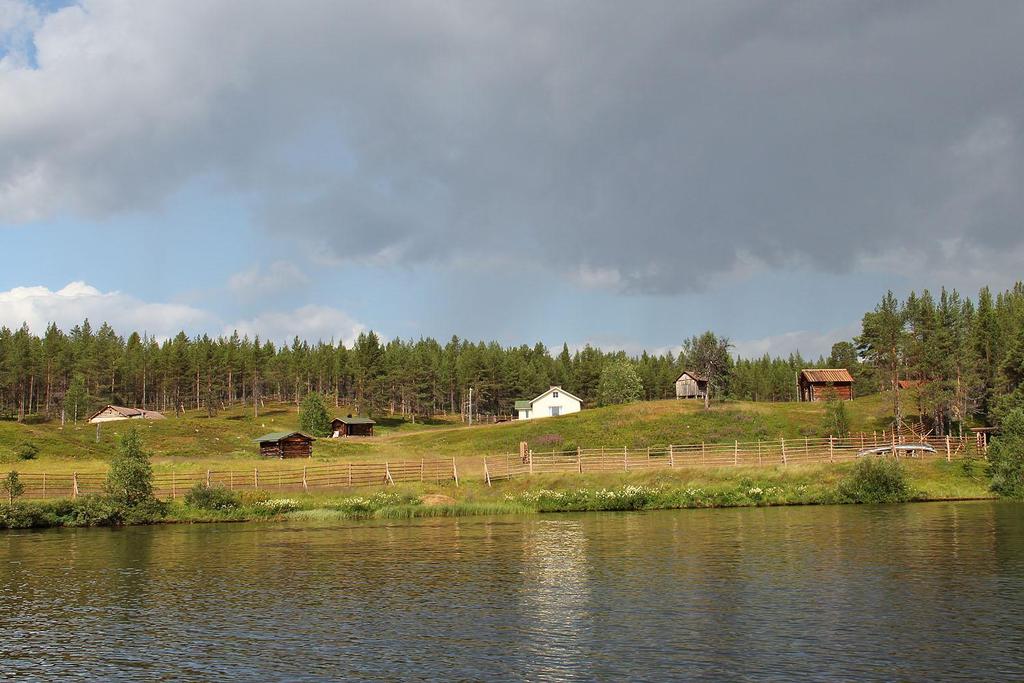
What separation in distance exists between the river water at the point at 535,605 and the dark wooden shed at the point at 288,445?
173ft

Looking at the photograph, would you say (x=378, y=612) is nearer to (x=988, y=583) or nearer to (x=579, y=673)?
(x=579, y=673)

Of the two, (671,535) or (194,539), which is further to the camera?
(194,539)

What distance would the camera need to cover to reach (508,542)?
4084cm

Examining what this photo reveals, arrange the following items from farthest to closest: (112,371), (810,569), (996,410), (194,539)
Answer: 1. (112,371)
2. (996,410)
3. (194,539)
4. (810,569)

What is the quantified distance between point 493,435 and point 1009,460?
206 ft

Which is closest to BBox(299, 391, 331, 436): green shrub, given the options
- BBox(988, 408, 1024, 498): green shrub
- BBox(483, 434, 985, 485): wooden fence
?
BBox(483, 434, 985, 485): wooden fence

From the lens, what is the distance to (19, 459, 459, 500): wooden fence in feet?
200

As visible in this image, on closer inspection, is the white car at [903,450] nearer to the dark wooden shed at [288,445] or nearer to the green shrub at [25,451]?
the dark wooden shed at [288,445]

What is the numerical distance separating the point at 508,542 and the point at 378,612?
53.1 feet

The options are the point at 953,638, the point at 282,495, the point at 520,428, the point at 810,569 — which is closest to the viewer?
the point at 953,638

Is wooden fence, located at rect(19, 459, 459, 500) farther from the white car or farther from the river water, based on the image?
the white car

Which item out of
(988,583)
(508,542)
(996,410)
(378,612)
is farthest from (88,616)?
(996,410)

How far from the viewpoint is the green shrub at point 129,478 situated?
5431 cm

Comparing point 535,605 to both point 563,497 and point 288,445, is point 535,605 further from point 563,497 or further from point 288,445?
point 288,445
